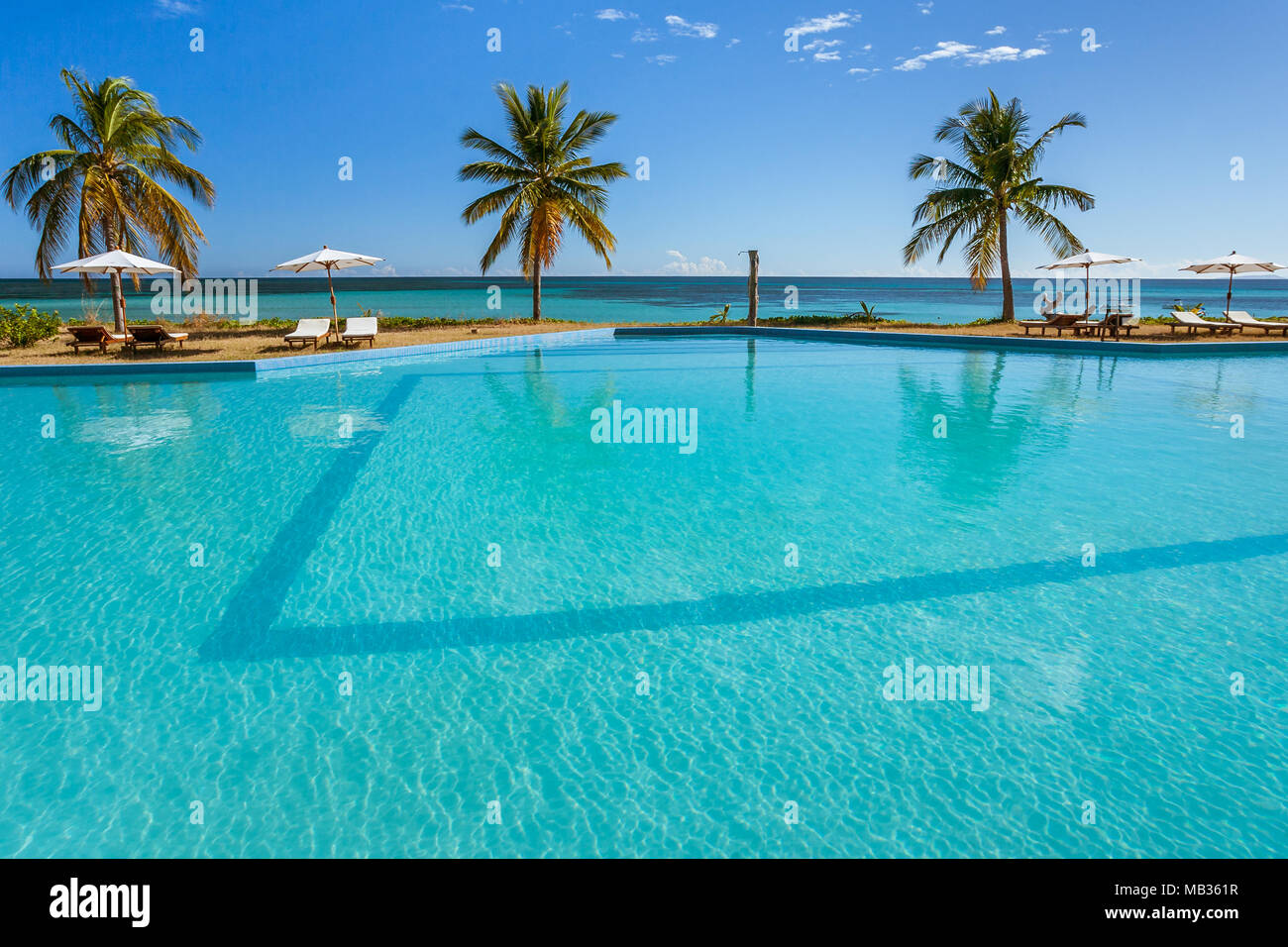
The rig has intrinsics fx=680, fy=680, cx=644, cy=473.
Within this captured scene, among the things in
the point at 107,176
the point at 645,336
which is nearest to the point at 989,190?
the point at 645,336

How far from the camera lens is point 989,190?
68.3 feet

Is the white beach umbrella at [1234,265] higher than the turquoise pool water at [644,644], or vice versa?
the white beach umbrella at [1234,265]

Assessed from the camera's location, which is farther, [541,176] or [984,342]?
[541,176]

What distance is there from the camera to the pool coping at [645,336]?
44.6ft

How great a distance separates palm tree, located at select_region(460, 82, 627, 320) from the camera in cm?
2036

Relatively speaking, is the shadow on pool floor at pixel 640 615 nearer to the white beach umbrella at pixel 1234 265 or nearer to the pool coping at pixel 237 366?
the pool coping at pixel 237 366

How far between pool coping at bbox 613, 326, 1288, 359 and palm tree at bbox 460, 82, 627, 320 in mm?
3715

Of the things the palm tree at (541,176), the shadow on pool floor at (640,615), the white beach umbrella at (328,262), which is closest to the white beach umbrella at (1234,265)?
the palm tree at (541,176)

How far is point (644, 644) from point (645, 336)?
19375mm

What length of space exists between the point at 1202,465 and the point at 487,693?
320 inches

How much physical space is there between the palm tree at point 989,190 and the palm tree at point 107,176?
20905 millimetres

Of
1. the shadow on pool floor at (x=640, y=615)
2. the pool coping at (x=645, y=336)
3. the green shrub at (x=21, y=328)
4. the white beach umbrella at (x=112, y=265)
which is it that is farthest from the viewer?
the green shrub at (x=21, y=328)

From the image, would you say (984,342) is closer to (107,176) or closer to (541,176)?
(541,176)
